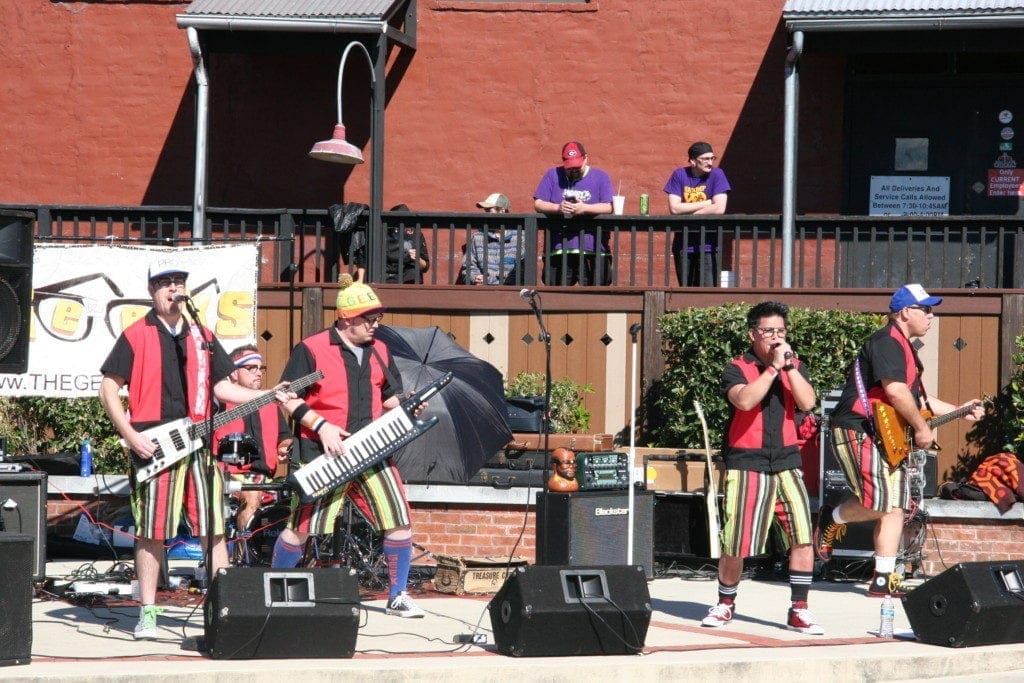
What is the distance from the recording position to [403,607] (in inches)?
349

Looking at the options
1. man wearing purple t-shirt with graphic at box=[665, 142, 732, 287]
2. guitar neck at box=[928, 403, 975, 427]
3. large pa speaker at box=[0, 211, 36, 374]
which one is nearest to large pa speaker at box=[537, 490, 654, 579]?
guitar neck at box=[928, 403, 975, 427]

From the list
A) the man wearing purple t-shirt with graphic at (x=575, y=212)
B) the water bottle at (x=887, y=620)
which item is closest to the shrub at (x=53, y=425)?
the man wearing purple t-shirt with graphic at (x=575, y=212)

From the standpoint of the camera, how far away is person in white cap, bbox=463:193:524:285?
14125mm

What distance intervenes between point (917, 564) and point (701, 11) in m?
6.90

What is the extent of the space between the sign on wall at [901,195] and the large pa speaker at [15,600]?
10676mm

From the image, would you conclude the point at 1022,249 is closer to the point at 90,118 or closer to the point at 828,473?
the point at 828,473

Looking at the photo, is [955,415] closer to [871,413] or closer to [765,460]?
[871,413]

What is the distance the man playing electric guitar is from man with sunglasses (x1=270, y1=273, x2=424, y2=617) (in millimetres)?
446

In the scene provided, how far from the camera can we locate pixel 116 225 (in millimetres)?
15719

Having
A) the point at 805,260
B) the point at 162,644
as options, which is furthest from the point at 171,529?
the point at 805,260

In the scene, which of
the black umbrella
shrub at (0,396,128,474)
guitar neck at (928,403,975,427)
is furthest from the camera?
shrub at (0,396,128,474)

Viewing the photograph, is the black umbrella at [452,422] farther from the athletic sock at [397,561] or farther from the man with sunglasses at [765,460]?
the man with sunglasses at [765,460]

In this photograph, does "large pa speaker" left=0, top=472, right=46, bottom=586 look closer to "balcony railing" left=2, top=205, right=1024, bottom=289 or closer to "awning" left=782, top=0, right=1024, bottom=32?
"balcony railing" left=2, top=205, right=1024, bottom=289

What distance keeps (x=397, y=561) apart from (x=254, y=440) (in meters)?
2.11
